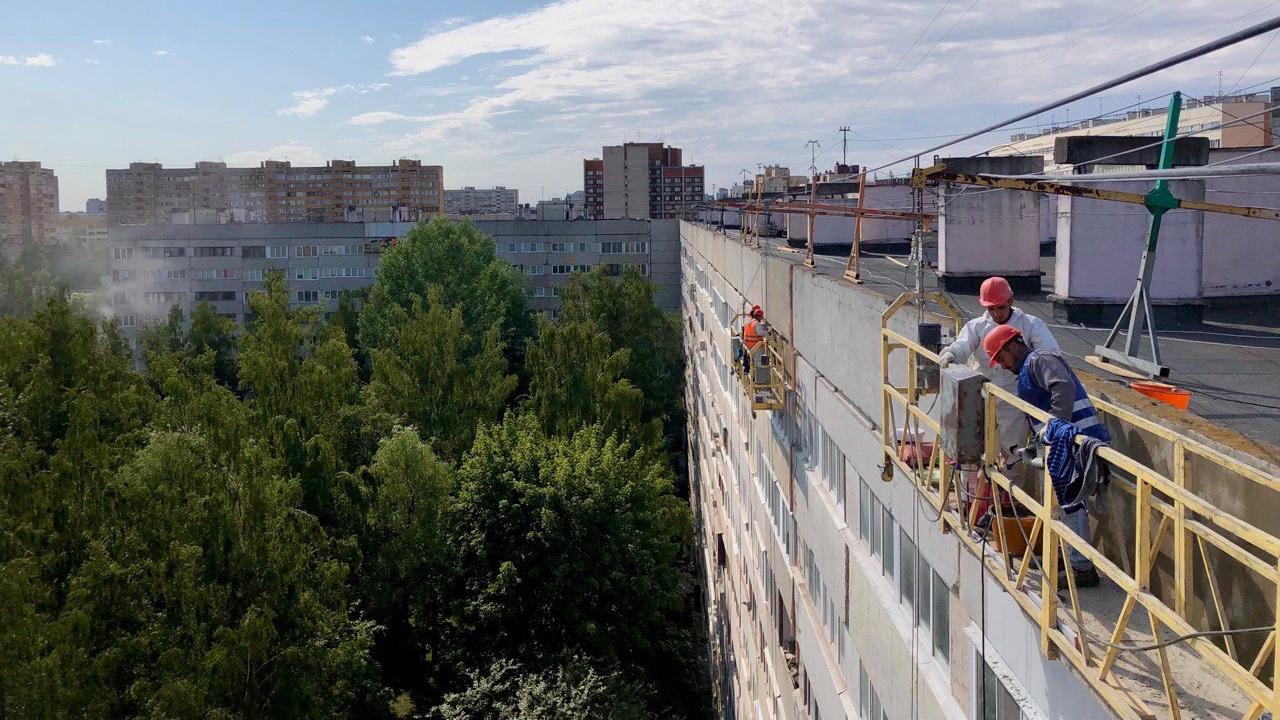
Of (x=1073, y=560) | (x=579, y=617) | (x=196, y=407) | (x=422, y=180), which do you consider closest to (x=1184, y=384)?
(x=1073, y=560)

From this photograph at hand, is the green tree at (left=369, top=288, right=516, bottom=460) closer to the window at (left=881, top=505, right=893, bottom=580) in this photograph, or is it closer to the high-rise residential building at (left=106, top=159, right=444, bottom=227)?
the window at (left=881, top=505, right=893, bottom=580)

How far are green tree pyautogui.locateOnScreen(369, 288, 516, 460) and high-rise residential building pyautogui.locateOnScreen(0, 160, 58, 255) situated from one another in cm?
11549

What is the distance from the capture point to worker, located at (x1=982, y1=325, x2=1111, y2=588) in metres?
4.10

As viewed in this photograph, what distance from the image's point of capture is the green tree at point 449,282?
45031 millimetres

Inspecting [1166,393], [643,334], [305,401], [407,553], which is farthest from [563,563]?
[643,334]

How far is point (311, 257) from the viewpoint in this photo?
67250mm

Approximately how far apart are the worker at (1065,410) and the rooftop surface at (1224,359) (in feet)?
2.06

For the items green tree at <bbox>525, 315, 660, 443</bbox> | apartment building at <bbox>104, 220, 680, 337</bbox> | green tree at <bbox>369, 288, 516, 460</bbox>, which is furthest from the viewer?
apartment building at <bbox>104, 220, 680, 337</bbox>

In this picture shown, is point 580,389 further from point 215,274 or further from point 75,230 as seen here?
point 75,230

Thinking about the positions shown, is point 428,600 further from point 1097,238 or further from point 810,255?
point 1097,238

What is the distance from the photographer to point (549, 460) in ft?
72.5

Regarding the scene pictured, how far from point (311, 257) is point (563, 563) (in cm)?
5179

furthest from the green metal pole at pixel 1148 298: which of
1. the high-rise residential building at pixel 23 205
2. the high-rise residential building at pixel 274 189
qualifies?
the high-rise residential building at pixel 23 205

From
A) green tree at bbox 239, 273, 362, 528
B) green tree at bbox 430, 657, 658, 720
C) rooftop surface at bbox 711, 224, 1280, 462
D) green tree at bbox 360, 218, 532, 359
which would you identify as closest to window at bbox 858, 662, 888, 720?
rooftop surface at bbox 711, 224, 1280, 462
